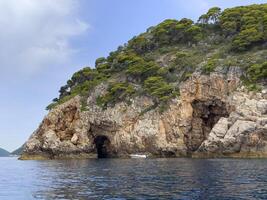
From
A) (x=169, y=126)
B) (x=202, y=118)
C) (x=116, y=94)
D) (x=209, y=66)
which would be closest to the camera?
(x=169, y=126)

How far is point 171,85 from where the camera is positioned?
311 ft

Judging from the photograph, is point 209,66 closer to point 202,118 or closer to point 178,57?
point 202,118

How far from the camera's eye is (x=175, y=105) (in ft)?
293

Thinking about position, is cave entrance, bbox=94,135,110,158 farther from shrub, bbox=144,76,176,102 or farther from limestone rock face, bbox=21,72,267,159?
shrub, bbox=144,76,176,102

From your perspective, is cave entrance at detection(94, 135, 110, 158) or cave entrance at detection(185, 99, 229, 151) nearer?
cave entrance at detection(185, 99, 229, 151)

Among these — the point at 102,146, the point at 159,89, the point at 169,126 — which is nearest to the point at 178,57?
the point at 159,89

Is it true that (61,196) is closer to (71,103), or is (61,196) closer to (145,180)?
(145,180)

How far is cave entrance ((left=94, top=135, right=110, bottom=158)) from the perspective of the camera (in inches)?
3977

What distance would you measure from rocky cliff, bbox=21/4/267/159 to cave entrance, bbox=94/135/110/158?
0.27 meters

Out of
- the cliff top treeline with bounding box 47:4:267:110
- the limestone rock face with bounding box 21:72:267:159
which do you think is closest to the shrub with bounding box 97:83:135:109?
the cliff top treeline with bounding box 47:4:267:110

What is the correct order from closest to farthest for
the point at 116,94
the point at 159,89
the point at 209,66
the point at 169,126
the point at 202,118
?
the point at 169,126 < the point at 209,66 < the point at 202,118 < the point at 159,89 < the point at 116,94

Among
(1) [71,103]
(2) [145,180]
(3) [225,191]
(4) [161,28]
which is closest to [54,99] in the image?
(1) [71,103]

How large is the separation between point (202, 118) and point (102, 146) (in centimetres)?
2901

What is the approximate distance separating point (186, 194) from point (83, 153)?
69.9 metres
